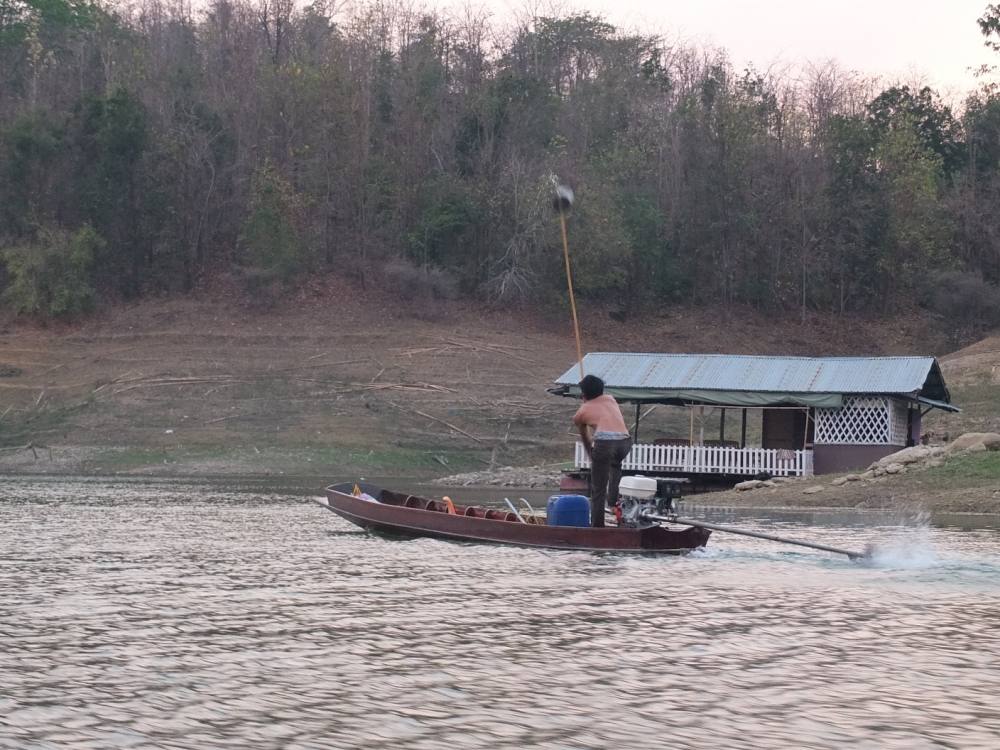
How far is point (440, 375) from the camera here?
189 feet

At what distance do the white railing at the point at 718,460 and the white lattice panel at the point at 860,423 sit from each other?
119 centimetres

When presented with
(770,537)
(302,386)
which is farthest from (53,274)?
(770,537)

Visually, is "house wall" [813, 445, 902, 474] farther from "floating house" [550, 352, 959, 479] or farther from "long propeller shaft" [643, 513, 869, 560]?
"long propeller shaft" [643, 513, 869, 560]

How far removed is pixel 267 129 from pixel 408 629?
60348 millimetres

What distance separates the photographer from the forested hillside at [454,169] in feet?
218

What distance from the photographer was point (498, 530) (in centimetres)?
2080

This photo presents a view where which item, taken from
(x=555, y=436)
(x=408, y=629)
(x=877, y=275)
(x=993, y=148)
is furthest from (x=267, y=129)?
(x=408, y=629)

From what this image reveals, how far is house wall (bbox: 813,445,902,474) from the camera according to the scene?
135 feet

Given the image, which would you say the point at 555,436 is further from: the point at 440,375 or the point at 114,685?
the point at 114,685

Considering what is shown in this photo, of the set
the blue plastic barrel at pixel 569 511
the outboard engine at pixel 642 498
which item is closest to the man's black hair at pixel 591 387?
the outboard engine at pixel 642 498

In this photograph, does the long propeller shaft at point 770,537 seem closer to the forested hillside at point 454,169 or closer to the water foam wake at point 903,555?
the water foam wake at point 903,555

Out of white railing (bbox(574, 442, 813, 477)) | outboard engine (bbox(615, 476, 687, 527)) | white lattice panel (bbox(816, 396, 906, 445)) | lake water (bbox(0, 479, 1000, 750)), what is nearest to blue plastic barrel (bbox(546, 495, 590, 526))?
outboard engine (bbox(615, 476, 687, 527))

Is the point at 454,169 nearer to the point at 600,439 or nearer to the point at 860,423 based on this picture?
the point at 860,423

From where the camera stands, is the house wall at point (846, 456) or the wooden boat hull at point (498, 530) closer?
the wooden boat hull at point (498, 530)
